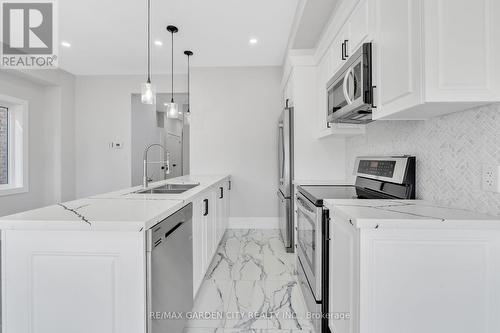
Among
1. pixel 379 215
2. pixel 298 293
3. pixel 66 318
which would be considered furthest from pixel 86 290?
pixel 298 293

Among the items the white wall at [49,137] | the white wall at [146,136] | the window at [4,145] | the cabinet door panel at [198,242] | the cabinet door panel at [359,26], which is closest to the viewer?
the cabinet door panel at [359,26]

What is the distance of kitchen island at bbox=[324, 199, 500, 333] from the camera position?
893 mm

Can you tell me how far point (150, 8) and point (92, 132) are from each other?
289cm

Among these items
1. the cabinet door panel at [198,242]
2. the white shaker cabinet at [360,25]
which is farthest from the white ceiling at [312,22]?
the cabinet door panel at [198,242]

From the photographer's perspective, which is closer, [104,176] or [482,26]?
[482,26]

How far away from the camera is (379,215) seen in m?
1.00

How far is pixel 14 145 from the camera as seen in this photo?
3686 mm

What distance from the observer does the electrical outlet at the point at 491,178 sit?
3.22ft

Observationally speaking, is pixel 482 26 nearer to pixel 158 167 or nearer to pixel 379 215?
pixel 379 215

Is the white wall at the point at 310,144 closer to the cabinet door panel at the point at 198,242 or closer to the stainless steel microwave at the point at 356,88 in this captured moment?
the stainless steel microwave at the point at 356,88

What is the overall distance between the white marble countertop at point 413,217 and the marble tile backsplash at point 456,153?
88mm

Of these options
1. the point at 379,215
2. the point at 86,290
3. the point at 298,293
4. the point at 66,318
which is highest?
the point at 379,215

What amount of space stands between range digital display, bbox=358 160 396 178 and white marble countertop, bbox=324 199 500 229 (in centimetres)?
46
